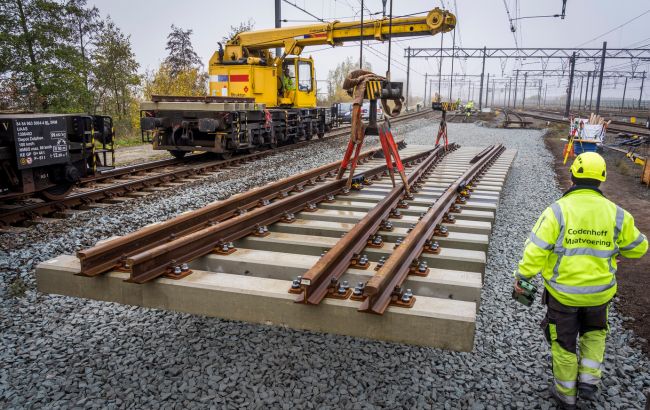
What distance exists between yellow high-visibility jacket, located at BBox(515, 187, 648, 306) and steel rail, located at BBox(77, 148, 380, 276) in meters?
2.81

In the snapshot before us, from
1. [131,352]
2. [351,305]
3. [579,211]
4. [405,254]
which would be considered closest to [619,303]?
[579,211]

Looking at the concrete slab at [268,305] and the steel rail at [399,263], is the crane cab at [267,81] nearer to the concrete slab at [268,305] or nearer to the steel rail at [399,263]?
the steel rail at [399,263]

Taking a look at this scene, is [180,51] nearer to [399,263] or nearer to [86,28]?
[86,28]

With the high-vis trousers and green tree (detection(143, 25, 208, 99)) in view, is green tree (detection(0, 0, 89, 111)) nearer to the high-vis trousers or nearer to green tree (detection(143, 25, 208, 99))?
green tree (detection(143, 25, 208, 99))

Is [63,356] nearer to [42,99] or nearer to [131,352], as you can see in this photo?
[131,352]

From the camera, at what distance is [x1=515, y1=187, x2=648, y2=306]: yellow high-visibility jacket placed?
9.91 ft

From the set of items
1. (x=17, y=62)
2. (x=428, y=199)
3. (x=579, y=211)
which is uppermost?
(x=17, y=62)

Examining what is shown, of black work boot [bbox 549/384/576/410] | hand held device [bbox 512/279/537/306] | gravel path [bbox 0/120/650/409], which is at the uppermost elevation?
hand held device [bbox 512/279/537/306]

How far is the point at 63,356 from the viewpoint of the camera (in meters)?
3.40

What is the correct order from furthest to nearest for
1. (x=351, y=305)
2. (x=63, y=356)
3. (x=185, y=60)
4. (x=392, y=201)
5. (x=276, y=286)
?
(x=185, y=60) → (x=392, y=201) → (x=63, y=356) → (x=276, y=286) → (x=351, y=305)

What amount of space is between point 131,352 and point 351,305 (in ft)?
5.76

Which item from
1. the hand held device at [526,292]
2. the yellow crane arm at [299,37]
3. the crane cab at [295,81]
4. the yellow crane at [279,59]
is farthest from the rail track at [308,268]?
the crane cab at [295,81]

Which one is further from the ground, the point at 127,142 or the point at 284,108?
the point at 284,108

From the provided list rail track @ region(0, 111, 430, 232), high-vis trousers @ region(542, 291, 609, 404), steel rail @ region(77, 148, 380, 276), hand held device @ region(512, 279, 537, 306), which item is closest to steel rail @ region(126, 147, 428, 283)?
steel rail @ region(77, 148, 380, 276)
